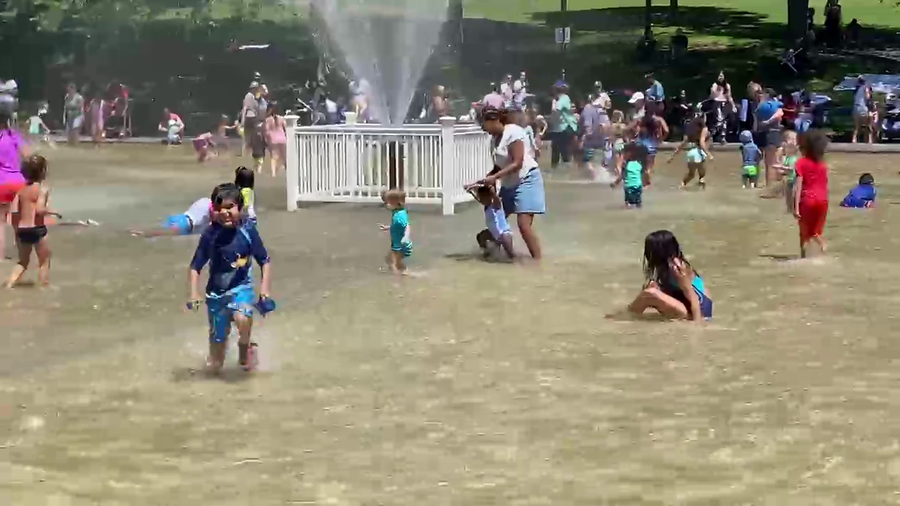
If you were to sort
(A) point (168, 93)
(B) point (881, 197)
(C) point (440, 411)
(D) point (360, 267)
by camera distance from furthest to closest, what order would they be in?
(A) point (168, 93) → (B) point (881, 197) → (D) point (360, 267) → (C) point (440, 411)

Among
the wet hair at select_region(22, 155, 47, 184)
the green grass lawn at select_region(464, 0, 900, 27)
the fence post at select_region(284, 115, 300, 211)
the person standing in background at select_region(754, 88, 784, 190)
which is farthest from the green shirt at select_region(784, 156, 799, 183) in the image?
the green grass lawn at select_region(464, 0, 900, 27)

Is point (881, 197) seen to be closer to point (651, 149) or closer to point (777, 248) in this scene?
point (651, 149)

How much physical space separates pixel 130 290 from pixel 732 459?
645 cm

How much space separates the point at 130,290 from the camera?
1148 cm

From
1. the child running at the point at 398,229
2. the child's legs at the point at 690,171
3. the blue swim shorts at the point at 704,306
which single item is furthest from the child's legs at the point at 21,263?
the child's legs at the point at 690,171

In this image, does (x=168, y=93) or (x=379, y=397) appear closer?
(x=379, y=397)

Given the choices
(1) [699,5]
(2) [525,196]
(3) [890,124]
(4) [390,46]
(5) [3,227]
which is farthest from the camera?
(1) [699,5]

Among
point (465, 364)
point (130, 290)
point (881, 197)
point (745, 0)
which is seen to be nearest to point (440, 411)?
point (465, 364)

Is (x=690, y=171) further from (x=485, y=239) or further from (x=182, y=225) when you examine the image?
(x=182, y=225)

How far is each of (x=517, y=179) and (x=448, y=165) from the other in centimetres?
436

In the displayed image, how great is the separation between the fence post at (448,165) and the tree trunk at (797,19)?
102 ft

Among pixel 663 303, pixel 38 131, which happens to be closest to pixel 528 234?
pixel 663 303

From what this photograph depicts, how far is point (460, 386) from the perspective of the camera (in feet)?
26.3

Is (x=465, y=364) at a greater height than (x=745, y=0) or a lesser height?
lesser
